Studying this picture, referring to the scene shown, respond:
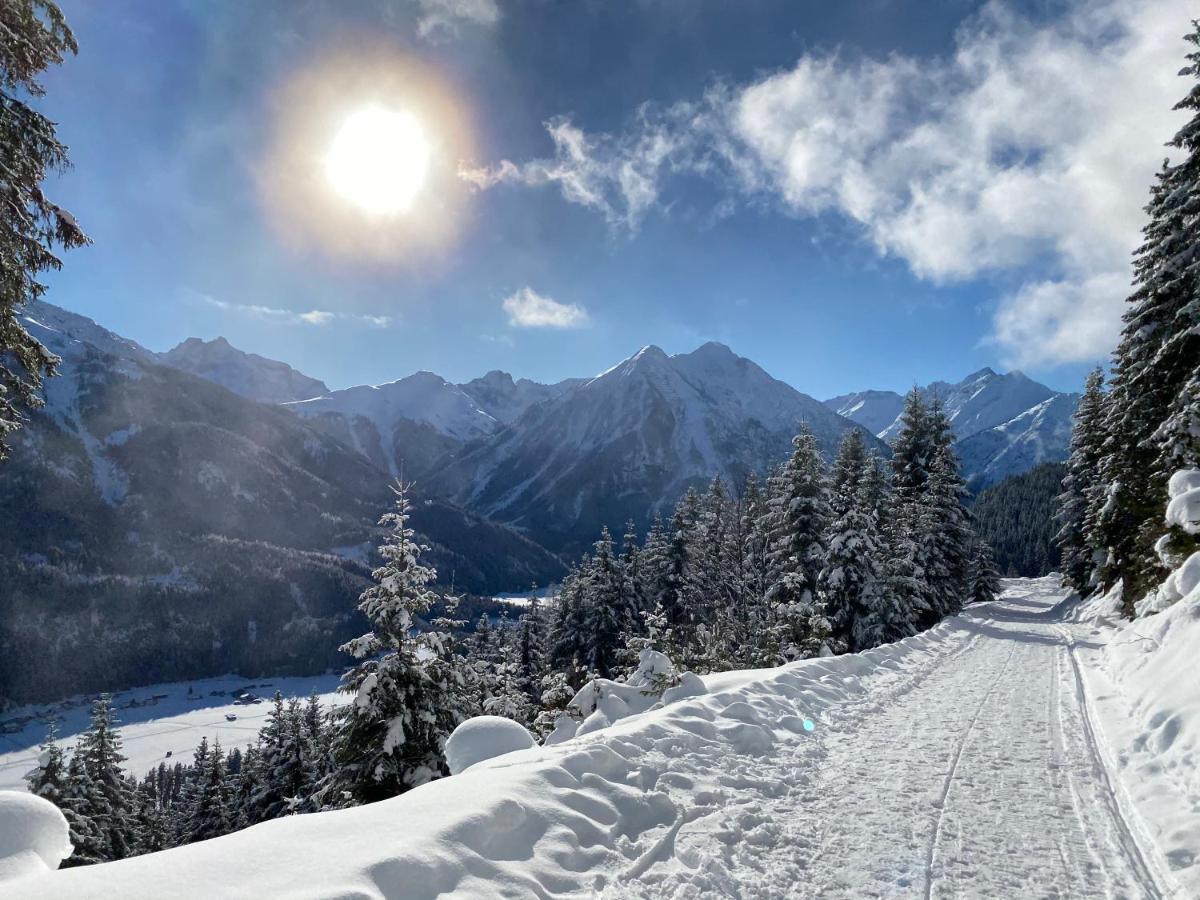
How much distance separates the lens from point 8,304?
877 centimetres

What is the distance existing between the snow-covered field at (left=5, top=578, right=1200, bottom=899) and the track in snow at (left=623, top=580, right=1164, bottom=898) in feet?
0.08

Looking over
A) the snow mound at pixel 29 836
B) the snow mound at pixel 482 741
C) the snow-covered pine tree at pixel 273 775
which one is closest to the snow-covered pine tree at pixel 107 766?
the snow-covered pine tree at pixel 273 775

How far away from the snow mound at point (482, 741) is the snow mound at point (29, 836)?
141 inches

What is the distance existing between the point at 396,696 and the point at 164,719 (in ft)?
621

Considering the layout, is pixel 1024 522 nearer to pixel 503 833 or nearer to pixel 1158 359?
pixel 1158 359

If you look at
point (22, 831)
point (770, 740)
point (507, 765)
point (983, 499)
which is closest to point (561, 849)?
point (507, 765)

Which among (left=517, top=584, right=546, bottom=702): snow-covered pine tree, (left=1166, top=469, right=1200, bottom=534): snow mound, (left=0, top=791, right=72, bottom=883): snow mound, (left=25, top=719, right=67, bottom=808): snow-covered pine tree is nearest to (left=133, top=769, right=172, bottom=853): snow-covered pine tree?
(left=25, top=719, right=67, bottom=808): snow-covered pine tree

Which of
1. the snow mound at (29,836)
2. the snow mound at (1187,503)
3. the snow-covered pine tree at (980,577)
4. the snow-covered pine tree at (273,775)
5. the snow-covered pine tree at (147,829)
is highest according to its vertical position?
the snow mound at (1187,503)

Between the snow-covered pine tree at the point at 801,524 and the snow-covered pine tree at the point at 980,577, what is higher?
the snow-covered pine tree at the point at 801,524

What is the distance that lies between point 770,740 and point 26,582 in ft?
891

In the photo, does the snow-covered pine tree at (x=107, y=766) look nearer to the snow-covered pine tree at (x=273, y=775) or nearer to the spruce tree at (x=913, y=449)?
the snow-covered pine tree at (x=273, y=775)

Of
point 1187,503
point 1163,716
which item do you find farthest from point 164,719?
point 1187,503

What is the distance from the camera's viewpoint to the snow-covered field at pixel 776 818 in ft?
12.7

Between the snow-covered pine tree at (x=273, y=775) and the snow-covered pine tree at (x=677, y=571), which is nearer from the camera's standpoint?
the snow-covered pine tree at (x=273, y=775)
